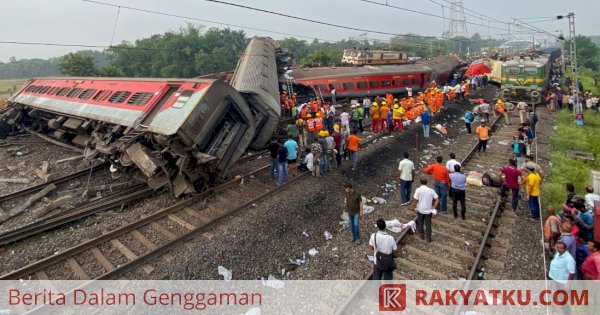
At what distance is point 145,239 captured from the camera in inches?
291

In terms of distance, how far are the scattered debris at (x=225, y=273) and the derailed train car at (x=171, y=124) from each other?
2.82 metres

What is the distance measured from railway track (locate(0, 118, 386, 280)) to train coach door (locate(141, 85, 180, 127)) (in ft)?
7.64

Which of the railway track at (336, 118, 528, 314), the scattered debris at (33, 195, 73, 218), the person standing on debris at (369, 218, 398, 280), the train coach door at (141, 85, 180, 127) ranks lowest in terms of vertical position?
the railway track at (336, 118, 528, 314)

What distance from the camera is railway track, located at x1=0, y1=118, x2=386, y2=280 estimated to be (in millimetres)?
6438

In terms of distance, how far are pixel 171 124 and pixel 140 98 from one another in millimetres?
2752

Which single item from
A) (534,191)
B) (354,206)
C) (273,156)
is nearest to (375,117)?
(273,156)

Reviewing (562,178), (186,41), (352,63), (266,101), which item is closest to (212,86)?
(266,101)

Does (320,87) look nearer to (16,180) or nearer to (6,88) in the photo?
(16,180)

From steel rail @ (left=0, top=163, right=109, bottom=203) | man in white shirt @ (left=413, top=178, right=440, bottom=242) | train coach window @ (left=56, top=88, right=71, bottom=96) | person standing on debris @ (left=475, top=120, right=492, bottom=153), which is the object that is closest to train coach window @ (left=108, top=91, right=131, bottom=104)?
steel rail @ (left=0, top=163, right=109, bottom=203)

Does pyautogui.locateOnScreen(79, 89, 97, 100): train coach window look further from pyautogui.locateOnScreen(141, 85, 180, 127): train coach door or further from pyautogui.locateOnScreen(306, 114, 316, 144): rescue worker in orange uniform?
pyautogui.locateOnScreen(306, 114, 316, 144): rescue worker in orange uniform

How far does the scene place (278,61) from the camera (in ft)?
77.2

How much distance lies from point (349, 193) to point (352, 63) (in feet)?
78.7

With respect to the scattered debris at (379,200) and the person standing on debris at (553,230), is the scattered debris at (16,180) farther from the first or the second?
the person standing on debris at (553,230)

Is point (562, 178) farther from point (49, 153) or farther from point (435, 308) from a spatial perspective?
point (49, 153)
